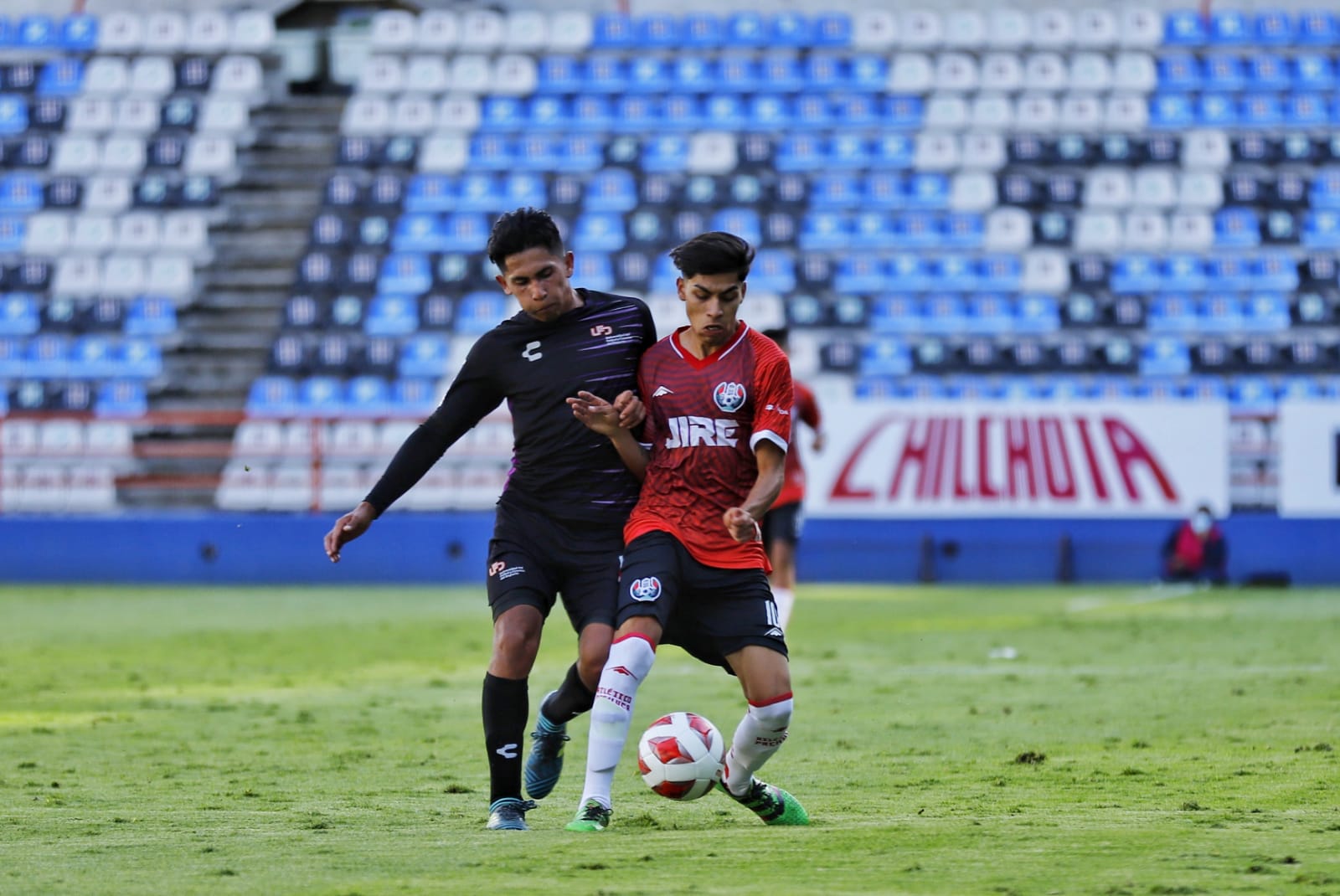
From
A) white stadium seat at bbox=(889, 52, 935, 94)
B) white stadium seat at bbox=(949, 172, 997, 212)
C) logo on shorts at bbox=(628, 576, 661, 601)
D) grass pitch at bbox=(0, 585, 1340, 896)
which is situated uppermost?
white stadium seat at bbox=(889, 52, 935, 94)

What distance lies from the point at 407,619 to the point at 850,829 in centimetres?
1112

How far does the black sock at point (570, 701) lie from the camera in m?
6.36

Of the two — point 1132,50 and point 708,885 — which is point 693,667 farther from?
point 1132,50

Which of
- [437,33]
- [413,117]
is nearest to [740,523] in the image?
[413,117]

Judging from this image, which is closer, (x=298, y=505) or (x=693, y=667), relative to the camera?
(x=693, y=667)

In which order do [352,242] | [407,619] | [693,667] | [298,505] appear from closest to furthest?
[693,667] → [407,619] → [298,505] → [352,242]

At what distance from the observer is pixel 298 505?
2166 centimetres

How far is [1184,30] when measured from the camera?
90.7 ft

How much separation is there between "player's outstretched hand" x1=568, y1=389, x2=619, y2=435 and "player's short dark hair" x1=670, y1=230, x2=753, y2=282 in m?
0.48

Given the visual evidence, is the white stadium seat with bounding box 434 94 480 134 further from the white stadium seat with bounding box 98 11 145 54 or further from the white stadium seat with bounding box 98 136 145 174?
the white stadium seat with bounding box 98 11 145 54

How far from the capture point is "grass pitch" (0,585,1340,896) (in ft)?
16.3

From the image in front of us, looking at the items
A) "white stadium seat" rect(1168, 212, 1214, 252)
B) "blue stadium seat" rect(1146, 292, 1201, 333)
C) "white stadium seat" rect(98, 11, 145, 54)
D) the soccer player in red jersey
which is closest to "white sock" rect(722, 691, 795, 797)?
the soccer player in red jersey

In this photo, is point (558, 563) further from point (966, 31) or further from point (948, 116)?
point (966, 31)

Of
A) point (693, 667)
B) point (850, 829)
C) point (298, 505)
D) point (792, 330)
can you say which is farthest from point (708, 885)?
point (792, 330)
